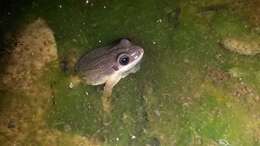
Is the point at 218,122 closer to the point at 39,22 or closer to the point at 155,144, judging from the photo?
the point at 155,144

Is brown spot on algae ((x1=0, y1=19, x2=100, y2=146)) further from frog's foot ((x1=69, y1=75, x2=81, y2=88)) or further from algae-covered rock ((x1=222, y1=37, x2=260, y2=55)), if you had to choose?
algae-covered rock ((x1=222, y1=37, x2=260, y2=55))

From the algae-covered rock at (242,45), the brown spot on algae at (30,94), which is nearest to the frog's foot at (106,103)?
the brown spot on algae at (30,94)

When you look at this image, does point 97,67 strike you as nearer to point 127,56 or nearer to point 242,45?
point 127,56

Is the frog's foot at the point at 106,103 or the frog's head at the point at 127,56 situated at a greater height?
the frog's head at the point at 127,56

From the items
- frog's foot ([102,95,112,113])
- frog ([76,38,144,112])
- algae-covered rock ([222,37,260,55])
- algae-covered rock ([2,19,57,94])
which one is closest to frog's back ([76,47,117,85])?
frog ([76,38,144,112])

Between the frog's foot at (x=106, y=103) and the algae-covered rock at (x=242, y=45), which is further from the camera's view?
the algae-covered rock at (x=242, y=45)

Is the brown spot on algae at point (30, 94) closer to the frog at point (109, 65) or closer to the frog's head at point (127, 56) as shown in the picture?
the frog at point (109, 65)

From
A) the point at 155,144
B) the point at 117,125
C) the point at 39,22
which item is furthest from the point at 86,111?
the point at 39,22

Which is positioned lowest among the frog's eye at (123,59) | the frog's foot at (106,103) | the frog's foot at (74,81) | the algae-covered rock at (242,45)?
the frog's foot at (106,103)
